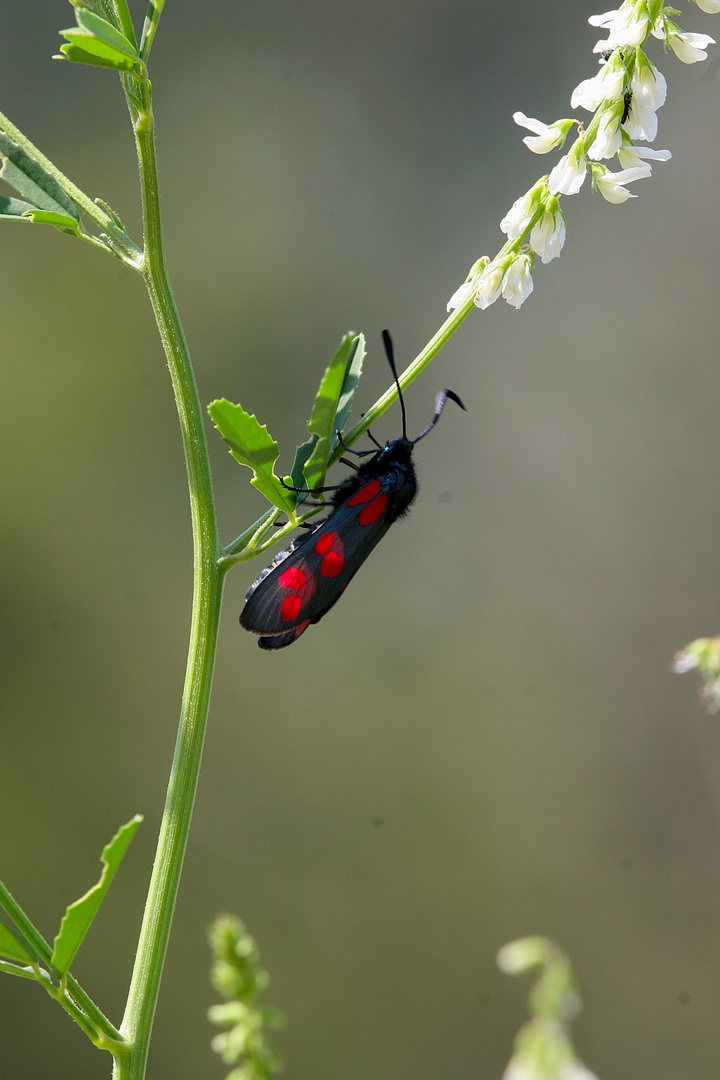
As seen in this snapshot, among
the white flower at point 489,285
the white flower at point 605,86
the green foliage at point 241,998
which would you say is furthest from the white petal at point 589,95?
the green foliage at point 241,998

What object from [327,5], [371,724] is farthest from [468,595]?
[327,5]

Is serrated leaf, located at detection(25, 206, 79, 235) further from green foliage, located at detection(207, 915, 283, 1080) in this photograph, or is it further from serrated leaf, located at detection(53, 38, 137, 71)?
green foliage, located at detection(207, 915, 283, 1080)

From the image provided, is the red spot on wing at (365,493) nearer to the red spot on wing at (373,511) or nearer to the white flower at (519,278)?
the red spot on wing at (373,511)

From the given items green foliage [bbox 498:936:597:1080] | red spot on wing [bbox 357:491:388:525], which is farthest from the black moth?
green foliage [bbox 498:936:597:1080]

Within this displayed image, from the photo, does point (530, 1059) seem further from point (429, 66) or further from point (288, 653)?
point (429, 66)

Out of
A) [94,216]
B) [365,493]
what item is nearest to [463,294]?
[94,216]
